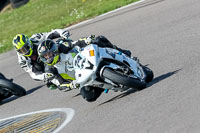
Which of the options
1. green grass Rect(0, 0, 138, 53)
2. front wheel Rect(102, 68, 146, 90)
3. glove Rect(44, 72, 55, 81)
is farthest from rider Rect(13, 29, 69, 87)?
green grass Rect(0, 0, 138, 53)

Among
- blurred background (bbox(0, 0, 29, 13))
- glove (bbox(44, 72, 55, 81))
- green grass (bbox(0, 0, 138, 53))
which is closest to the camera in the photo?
glove (bbox(44, 72, 55, 81))

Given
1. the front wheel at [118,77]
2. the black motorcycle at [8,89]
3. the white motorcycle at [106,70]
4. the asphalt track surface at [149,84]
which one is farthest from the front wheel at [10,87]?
the front wheel at [118,77]

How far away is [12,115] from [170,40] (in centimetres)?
415

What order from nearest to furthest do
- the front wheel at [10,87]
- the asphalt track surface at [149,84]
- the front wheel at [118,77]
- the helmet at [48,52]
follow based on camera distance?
the asphalt track surface at [149,84] → the front wheel at [118,77] → the helmet at [48,52] → the front wheel at [10,87]

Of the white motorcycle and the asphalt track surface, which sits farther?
the white motorcycle

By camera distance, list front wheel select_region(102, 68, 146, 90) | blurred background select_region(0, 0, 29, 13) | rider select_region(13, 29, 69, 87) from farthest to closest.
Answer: blurred background select_region(0, 0, 29, 13), rider select_region(13, 29, 69, 87), front wheel select_region(102, 68, 146, 90)

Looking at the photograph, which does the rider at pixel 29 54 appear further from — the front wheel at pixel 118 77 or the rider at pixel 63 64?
the front wheel at pixel 118 77

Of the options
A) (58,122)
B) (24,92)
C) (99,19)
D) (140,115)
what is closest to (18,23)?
(99,19)

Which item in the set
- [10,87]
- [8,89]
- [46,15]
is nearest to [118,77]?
[10,87]

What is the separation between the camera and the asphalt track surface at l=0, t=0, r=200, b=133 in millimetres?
6215

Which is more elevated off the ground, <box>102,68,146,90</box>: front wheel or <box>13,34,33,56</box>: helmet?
<box>13,34,33,56</box>: helmet

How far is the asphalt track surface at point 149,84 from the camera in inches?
245

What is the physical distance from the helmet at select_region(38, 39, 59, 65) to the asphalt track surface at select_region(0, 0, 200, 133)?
1044 mm

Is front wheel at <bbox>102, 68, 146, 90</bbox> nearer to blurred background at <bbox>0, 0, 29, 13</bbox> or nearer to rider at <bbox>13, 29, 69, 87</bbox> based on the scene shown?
rider at <bbox>13, 29, 69, 87</bbox>
